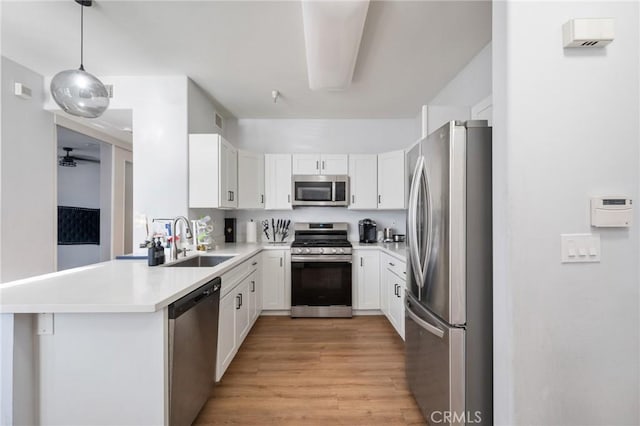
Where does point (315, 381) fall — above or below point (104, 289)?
below

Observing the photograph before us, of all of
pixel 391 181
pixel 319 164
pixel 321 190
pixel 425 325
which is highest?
pixel 319 164

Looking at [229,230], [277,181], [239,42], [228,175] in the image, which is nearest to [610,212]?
[239,42]

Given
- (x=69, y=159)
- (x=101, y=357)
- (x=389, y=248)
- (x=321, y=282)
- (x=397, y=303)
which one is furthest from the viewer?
(x=69, y=159)

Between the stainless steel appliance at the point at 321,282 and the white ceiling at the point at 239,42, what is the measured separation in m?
1.94

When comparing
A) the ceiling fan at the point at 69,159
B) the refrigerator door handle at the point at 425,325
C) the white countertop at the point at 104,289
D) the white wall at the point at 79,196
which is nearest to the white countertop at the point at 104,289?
Result: the white countertop at the point at 104,289

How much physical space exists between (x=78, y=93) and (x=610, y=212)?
9.28 feet

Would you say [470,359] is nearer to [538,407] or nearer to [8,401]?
[538,407]

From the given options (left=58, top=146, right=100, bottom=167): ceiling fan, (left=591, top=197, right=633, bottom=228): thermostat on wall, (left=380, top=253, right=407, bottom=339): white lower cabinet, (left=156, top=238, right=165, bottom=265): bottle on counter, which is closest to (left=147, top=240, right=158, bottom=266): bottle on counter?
(left=156, top=238, right=165, bottom=265): bottle on counter

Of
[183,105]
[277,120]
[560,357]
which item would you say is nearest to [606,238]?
[560,357]

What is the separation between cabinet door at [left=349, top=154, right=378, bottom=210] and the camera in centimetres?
389

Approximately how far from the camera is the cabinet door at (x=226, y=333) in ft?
6.84

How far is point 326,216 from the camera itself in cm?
419

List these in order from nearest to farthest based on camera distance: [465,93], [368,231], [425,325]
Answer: [425,325] < [465,93] < [368,231]

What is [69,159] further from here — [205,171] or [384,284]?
[384,284]
